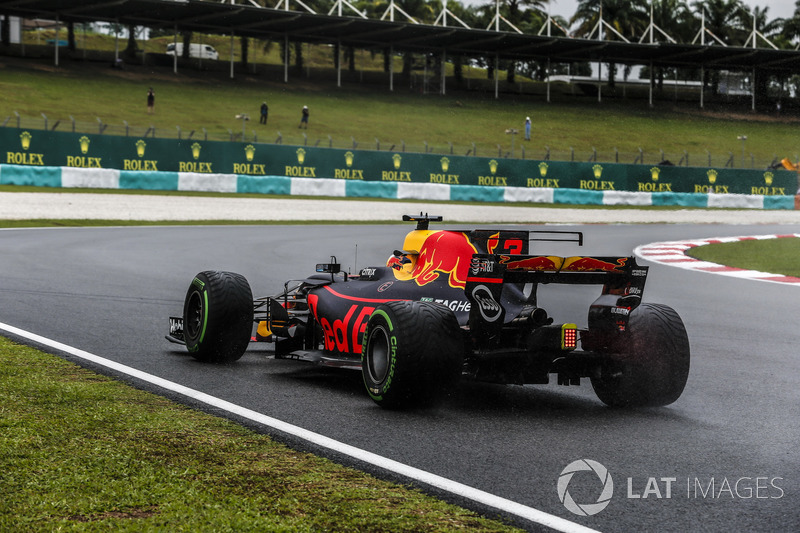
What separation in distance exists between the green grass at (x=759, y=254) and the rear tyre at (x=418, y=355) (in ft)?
39.9

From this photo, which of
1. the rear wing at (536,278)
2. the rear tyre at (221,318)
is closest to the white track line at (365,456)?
the rear tyre at (221,318)

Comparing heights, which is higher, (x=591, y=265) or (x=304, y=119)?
(x=304, y=119)

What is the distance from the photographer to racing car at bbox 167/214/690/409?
5637 millimetres

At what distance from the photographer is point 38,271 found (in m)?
12.9

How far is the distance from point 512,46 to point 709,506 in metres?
62.0

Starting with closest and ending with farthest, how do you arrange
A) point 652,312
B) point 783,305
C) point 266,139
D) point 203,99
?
point 652,312 → point 783,305 → point 266,139 → point 203,99

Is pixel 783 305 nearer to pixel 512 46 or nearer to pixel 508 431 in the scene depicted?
pixel 508 431

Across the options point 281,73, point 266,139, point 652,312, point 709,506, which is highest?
point 281,73

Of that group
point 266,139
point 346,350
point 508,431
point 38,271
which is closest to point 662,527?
point 508,431

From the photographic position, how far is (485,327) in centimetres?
595

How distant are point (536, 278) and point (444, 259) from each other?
0.84m

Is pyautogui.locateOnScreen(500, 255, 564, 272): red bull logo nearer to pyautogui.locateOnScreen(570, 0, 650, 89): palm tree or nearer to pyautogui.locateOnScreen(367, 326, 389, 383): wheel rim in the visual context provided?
pyautogui.locateOnScreen(367, 326, 389, 383): wheel rim

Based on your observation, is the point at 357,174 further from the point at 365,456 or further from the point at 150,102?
the point at 365,456

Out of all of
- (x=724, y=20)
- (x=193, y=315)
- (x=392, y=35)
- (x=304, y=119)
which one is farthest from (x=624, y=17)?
(x=193, y=315)
